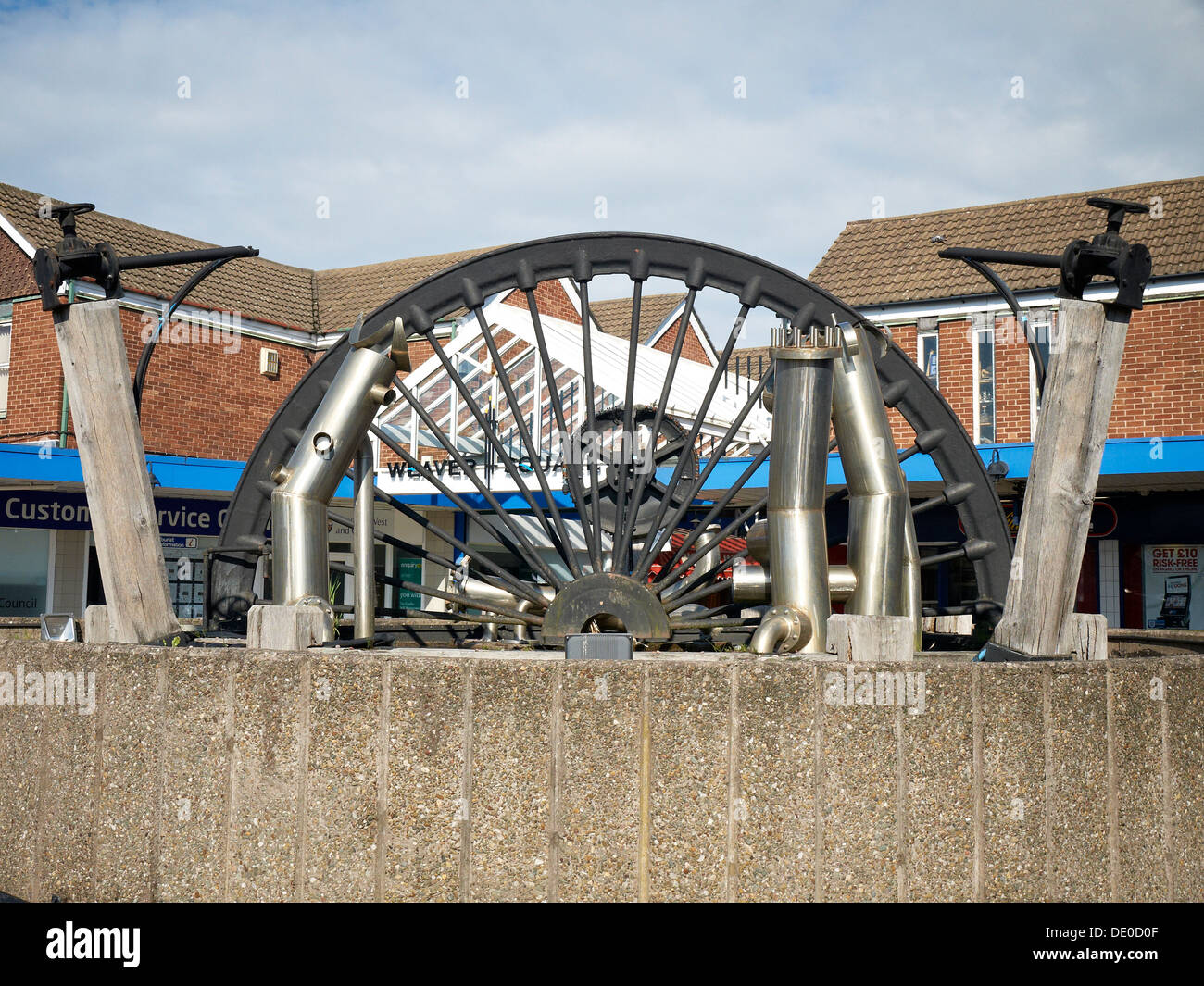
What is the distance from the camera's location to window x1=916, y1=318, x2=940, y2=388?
17.0 metres

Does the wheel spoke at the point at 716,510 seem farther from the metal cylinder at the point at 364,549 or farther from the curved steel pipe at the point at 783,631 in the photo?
the metal cylinder at the point at 364,549

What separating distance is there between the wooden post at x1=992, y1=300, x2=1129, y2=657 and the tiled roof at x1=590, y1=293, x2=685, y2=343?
61.8 ft

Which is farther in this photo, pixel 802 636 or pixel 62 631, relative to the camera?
pixel 62 631

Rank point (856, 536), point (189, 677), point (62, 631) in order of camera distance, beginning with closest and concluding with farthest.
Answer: point (189, 677) < point (856, 536) < point (62, 631)

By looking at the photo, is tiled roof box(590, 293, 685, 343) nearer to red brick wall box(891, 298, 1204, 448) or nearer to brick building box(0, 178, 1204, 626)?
brick building box(0, 178, 1204, 626)

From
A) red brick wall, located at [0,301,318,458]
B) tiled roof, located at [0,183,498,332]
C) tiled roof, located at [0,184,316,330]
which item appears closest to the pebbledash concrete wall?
red brick wall, located at [0,301,318,458]

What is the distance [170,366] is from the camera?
2061cm

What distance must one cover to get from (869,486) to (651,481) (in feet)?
12.6

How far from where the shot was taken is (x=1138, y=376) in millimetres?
15898

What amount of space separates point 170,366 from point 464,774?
18.2 m

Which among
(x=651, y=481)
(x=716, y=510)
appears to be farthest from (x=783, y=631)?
(x=651, y=481)

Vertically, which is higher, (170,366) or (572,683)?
(170,366)

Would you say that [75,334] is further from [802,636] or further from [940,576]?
[940,576]

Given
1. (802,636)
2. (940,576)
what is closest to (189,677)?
(802,636)
